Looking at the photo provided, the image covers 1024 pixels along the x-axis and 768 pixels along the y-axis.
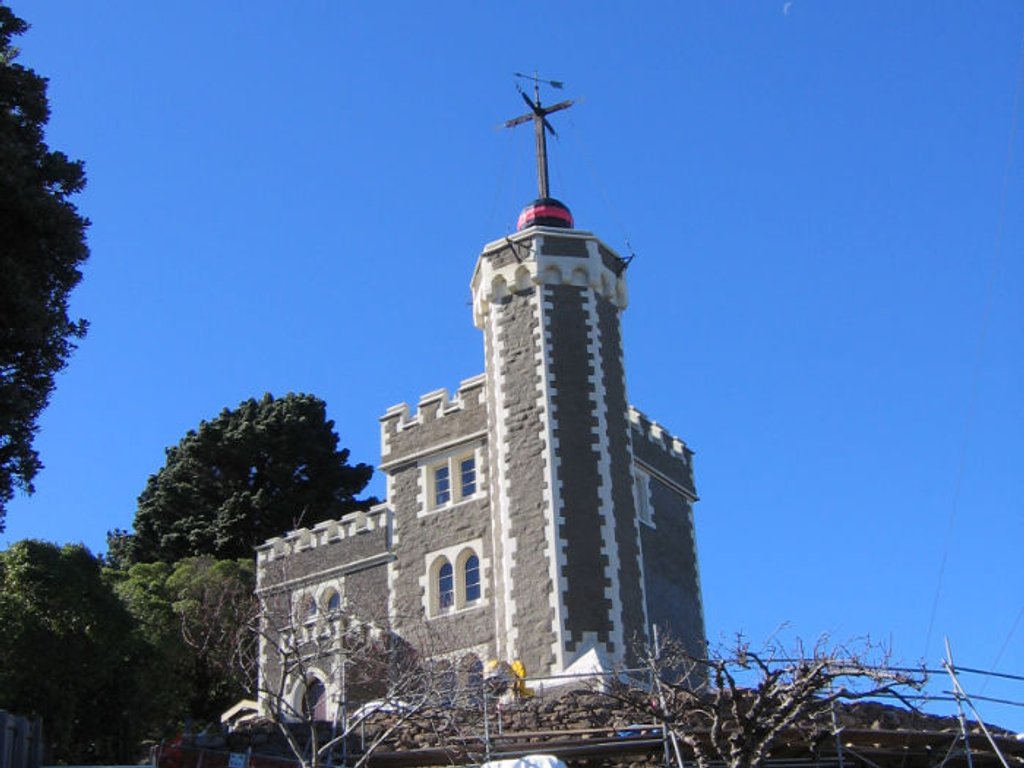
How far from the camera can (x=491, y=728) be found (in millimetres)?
22812

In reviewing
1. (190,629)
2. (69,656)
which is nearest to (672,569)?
(190,629)

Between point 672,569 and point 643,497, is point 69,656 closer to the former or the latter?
point 643,497

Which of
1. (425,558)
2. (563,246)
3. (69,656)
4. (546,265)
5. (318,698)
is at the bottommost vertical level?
(69,656)

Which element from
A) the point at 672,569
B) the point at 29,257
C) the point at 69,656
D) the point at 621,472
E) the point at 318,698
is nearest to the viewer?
the point at 29,257

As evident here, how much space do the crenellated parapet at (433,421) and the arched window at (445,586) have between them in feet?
10.4

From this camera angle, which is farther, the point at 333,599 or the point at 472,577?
the point at 333,599

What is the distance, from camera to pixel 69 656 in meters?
26.2

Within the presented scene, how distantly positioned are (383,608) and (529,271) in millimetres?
8987

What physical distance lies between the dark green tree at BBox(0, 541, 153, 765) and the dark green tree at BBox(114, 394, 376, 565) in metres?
21.3

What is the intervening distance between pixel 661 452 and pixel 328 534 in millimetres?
8954

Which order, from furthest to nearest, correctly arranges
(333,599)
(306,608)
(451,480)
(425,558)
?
(333,599), (451,480), (425,558), (306,608)

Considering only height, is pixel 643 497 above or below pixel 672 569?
above

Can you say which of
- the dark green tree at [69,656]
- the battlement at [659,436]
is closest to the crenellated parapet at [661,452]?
the battlement at [659,436]

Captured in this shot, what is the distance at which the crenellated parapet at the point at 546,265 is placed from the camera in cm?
3384
